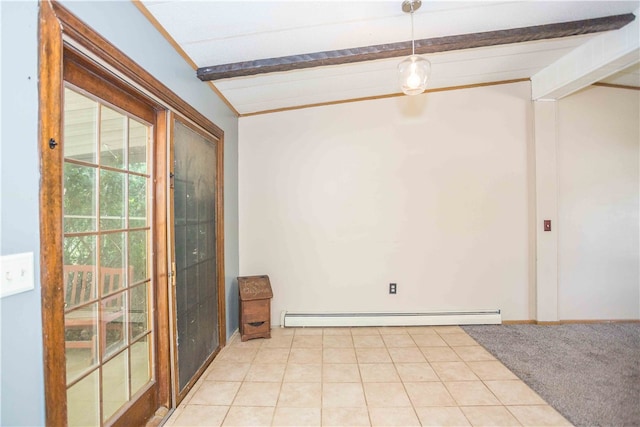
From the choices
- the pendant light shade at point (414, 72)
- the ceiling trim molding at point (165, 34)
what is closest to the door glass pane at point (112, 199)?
the ceiling trim molding at point (165, 34)

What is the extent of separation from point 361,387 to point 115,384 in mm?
1553

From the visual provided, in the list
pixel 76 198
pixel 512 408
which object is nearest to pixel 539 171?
pixel 512 408

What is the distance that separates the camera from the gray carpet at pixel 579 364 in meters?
1.99

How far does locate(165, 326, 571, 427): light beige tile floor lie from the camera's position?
193cm

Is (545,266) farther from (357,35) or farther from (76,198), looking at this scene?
(76,198)

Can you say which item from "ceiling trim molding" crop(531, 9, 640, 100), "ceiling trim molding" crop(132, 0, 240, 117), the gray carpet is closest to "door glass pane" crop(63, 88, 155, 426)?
"ceiling trim molding" crop(132, 0, 240, 117)

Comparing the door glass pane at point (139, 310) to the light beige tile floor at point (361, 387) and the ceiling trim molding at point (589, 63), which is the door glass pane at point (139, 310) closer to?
the light beige tile floor at point (361, 387)

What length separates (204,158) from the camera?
2619 millimetres

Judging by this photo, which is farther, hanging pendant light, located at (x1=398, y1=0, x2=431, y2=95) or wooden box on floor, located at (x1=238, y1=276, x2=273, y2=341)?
wooden box on floor, located at (x1=238, y1=276, x2=273, y2=341)

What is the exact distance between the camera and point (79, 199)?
1.41 meters

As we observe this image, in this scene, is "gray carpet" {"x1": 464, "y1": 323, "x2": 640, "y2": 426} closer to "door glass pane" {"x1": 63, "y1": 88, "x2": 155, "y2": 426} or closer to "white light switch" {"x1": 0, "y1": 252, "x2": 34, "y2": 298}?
"door glass pane" {"x1": 63, "y1": 88, "x2": 155, "y2": 426}

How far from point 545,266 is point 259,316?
3.11 m

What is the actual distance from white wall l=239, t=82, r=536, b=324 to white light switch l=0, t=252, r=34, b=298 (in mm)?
2501

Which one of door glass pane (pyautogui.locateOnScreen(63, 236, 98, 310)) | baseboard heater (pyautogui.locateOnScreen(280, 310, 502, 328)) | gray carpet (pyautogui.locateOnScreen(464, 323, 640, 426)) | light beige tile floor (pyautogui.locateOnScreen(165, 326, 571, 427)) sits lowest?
light beige tile floor (pyautogui.locateOnScreen(165, 326, 571, 427))
